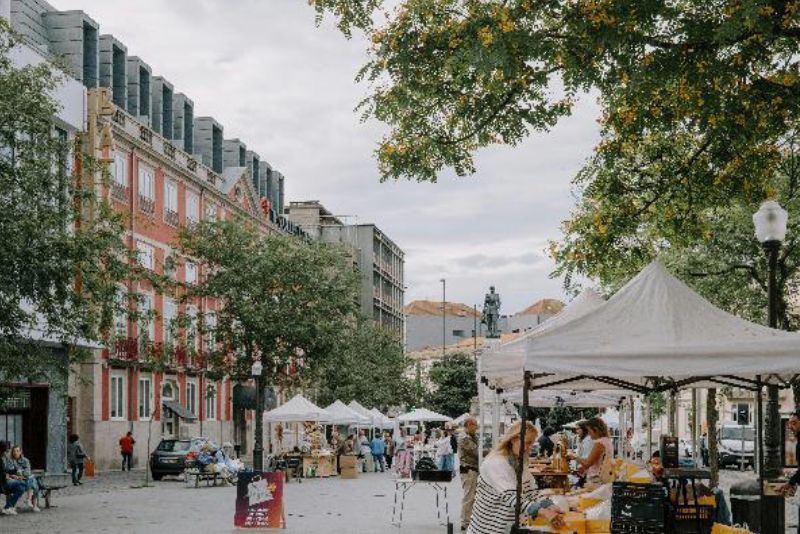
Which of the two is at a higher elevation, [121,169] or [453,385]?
[121,169]

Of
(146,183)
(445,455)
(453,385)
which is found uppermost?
(146,183)

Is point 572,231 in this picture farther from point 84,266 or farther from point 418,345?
point 418,345

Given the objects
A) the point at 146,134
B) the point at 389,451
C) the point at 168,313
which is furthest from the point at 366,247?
the point at 146,134

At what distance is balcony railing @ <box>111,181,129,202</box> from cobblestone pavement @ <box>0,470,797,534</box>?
1538cm

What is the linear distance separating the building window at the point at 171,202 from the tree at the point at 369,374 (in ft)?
32.2

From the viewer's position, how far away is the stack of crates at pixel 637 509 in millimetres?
10172

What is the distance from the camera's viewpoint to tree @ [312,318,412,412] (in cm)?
6531

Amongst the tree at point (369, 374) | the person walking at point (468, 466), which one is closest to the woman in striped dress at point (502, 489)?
the person walking at point (468, 466)

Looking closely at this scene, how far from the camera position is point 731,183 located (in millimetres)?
16625

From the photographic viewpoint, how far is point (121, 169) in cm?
5238

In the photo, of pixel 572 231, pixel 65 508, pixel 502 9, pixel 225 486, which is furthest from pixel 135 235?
pixel 502 9

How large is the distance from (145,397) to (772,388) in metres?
44.7

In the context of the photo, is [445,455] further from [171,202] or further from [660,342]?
[660,342]

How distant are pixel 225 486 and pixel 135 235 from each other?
58.6ft
